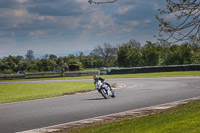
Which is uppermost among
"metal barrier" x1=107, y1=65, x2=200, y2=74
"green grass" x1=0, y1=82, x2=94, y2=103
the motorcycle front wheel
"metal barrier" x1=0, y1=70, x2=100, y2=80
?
"metal barrier" x1=107, y1=65, x2=200, y2=74

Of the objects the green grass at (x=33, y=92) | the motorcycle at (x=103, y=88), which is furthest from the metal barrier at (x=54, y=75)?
the motorcycle at (x=103, y=88)

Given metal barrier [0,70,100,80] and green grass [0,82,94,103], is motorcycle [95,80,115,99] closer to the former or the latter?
green grass [0,82,94,103]

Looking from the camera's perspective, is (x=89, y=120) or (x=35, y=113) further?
(x=35, y=113)

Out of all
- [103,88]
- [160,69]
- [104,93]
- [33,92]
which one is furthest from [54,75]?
[103,88]

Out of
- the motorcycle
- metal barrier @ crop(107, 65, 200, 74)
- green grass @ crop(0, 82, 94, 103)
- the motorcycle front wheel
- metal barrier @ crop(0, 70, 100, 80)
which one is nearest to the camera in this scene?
the motorcycle

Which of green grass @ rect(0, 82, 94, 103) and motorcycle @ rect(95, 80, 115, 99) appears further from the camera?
green grass @ rect(0, 82, 94, 103)

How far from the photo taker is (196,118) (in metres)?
7.84

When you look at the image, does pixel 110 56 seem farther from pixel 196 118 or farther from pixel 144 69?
pixel 196 118

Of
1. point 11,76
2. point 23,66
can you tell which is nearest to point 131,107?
→ point 11,76

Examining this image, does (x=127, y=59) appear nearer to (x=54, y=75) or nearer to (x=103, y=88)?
(x=54, y=75)

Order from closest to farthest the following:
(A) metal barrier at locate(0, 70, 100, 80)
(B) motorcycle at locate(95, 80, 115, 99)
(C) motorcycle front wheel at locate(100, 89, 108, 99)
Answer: (B) motorcycle at locate(95, 80, 115, 99) → (C) motorcycle front wheel at locate(100, 89, 108, 99) → (A) metal barrier at locate(0, 70, 100, 80)

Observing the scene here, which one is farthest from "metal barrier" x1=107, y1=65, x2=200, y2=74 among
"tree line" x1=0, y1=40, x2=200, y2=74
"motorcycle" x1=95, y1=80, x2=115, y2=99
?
"motorcycle" x1=95, y1=80, x2=115, y2=99

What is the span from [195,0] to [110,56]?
16090 cm

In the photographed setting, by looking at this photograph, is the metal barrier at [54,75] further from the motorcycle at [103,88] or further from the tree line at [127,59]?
the motorcycle at [103,88]
